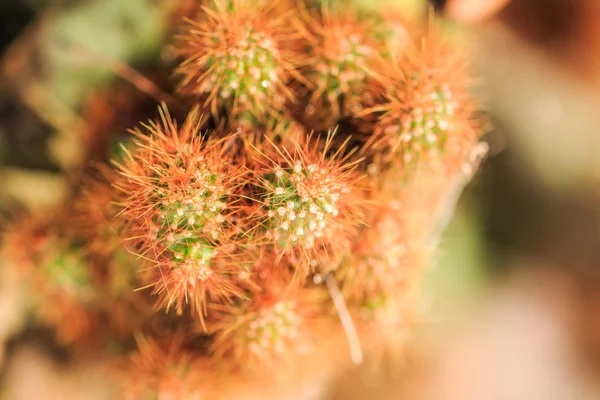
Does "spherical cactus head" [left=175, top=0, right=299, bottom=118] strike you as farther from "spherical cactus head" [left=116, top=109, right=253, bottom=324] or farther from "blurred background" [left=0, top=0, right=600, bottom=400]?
"blurred background" [left=0, top=0, right=600, bottom=400]

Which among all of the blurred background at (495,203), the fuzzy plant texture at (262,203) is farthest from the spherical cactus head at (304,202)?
the blurred background at (495,203)

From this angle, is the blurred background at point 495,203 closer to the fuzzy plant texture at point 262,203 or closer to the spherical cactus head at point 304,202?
the fuzzy plant texture at point 262,203

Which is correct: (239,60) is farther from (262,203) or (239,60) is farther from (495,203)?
(495,203)

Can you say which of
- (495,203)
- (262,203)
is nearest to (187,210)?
(262,203)

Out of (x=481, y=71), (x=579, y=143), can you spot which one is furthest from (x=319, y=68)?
(x=579, y=143)

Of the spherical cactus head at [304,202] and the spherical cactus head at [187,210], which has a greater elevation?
the spherical cactus head at [304,202]

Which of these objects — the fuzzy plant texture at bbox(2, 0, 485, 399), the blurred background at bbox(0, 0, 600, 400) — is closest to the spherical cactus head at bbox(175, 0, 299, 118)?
the fuzzy plant texture at bbox(2, 0, 485, 399)
